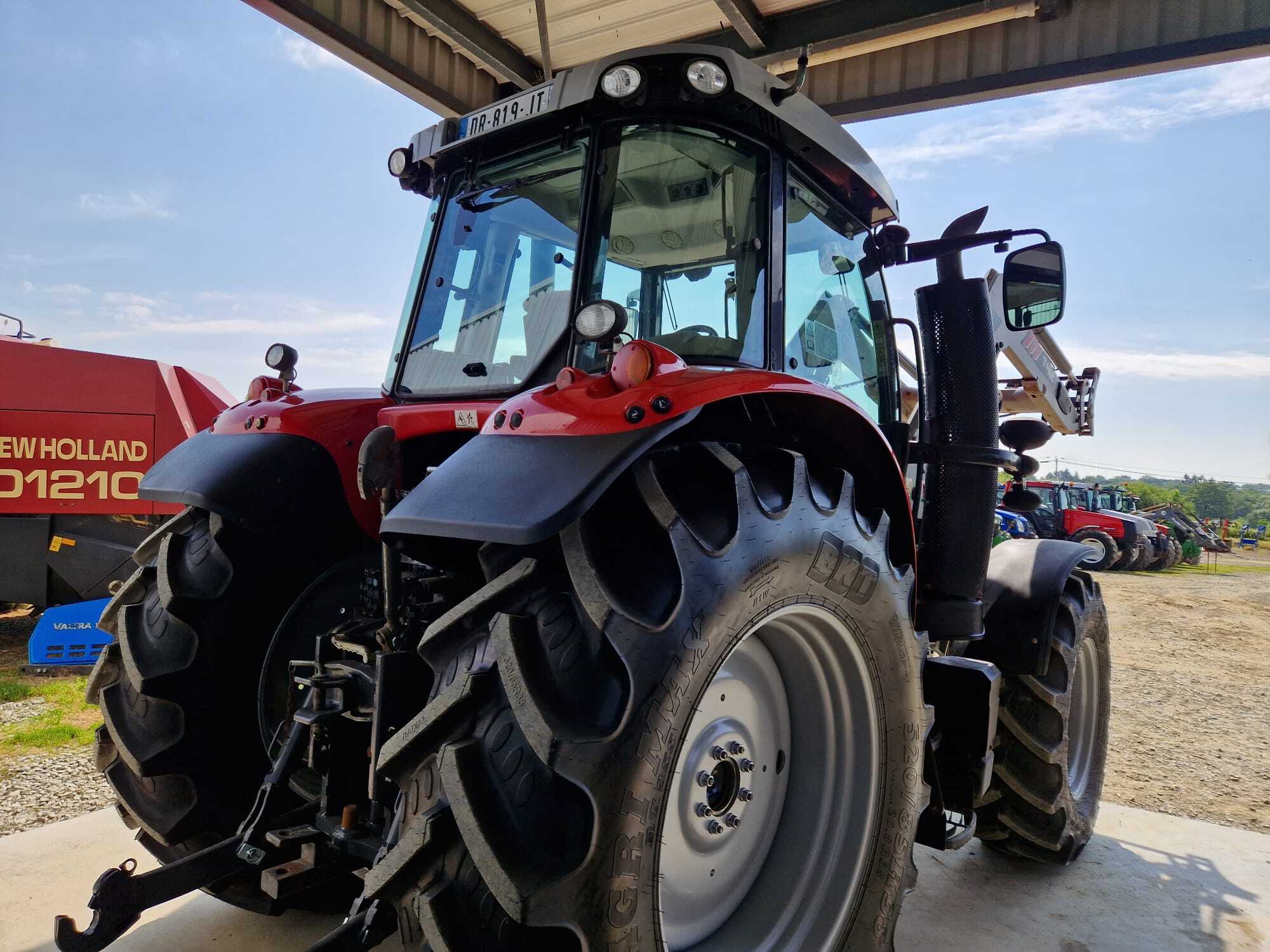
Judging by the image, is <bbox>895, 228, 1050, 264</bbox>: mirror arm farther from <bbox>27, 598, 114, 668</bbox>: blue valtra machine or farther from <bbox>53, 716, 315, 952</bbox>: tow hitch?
<bbox>27, 598, 114, 668</bbox>: blue valtra machine

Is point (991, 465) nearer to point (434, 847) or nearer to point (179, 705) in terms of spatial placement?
point (434, 847)

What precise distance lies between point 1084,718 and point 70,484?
6296 millimetres

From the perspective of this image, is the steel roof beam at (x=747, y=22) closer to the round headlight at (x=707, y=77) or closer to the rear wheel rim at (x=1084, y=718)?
the round headlight at (x=707, y=77)

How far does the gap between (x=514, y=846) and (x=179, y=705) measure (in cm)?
128

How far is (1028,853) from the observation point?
9.99 feet

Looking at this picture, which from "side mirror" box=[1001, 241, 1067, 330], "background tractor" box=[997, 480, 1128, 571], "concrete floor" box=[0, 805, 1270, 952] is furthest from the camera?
"background tractor" box=[997, 480, 1128, 571]

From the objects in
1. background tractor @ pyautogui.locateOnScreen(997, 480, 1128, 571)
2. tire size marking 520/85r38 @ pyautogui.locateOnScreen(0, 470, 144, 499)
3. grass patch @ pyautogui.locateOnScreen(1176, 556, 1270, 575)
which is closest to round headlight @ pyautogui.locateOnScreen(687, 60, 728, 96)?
tire size marking 520/85r38 @ pyautogui.locateOnScreen(0, 470, 144, 499)

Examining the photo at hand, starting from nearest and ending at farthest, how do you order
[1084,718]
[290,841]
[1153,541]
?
[290,841] → [1084,718] → [1153,541]

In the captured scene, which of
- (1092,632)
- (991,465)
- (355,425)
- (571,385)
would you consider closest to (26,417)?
(355,425)

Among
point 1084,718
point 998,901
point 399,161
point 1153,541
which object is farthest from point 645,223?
point 1153,541

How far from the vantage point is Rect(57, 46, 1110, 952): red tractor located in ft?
4.47

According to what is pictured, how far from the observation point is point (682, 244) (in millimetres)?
2170

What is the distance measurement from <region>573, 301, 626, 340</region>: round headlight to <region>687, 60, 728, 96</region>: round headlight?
71 centimetres

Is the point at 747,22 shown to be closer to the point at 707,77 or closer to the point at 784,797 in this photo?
the point at 707,77
